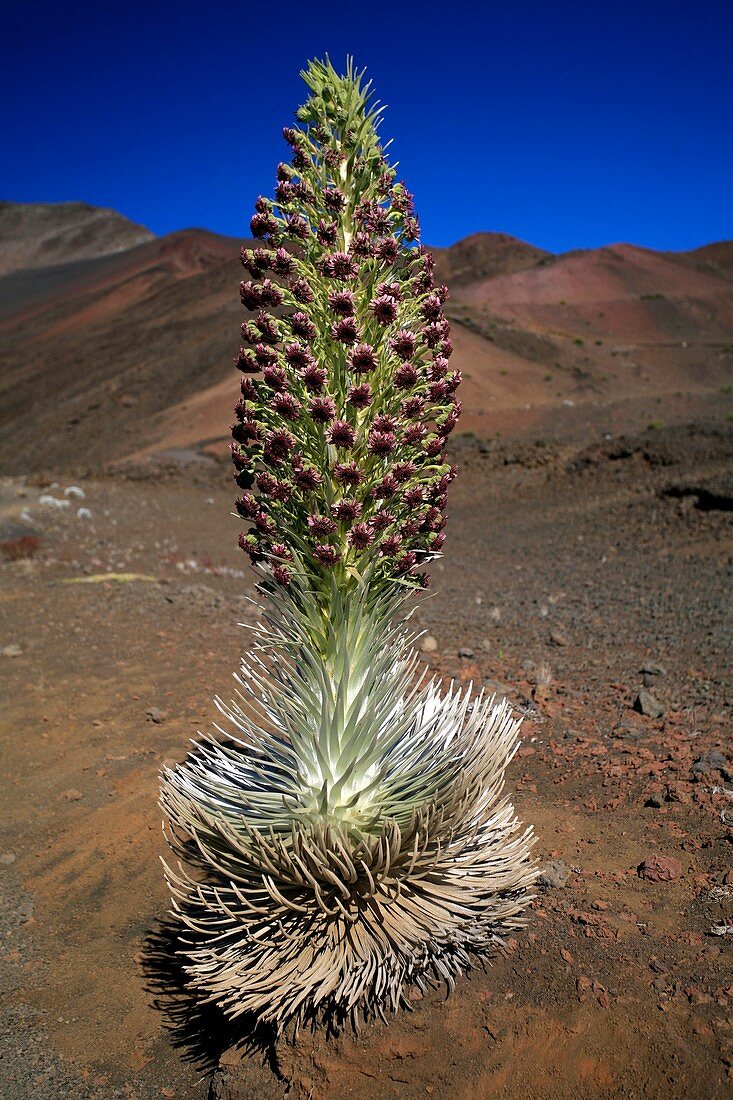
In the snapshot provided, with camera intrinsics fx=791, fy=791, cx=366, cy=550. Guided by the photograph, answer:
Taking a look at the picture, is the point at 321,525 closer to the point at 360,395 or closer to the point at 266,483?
the point at 266,483

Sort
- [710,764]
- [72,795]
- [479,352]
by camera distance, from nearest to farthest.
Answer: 1. [710,764]
2. [72,795]
3. [479,352]

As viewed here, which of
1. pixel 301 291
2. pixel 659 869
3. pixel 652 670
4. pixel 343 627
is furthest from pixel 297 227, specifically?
pixel 652 670

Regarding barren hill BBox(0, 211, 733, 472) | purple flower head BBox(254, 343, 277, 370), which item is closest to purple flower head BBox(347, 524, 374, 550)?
purple flower head BBox(254, 343, 277, 370)

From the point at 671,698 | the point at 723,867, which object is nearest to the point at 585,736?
the point at 671,698

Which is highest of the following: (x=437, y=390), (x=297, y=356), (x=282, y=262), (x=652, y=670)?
(x=282, y=262)

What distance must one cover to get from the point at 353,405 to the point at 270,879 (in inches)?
46.1

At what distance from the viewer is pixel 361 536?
1996mm

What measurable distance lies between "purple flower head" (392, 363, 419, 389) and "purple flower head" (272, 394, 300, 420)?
0.26m

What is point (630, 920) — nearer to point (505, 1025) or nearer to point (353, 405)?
point (505, 1025)

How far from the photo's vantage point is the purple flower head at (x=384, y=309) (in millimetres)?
1870

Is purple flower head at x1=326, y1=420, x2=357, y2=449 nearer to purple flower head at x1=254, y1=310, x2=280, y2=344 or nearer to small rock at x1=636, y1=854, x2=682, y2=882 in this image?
purple flower head at x1=254, y1=310, x2=280, y2=344

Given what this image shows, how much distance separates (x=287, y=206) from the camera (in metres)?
2.05

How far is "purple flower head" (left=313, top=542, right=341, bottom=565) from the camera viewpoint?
78.7 inches

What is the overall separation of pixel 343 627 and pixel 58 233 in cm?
9981
